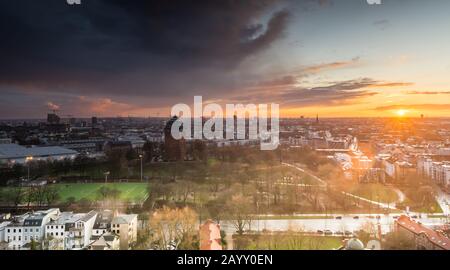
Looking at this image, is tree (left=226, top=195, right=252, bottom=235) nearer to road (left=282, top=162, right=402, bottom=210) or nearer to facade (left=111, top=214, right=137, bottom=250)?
road (left=282, top=162, right=402, bottom=210)

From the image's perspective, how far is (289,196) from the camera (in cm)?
347

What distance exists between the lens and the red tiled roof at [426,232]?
6.52ft

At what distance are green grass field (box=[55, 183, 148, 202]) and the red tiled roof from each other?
248cm

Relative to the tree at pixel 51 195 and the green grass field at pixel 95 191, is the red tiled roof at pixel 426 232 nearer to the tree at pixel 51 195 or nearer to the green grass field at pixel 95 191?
the green grass field at pixel 95 191

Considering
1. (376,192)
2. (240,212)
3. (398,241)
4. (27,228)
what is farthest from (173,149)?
(398,241)

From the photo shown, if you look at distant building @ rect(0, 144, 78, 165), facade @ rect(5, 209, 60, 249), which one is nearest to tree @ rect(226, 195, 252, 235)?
facade @ rect(5, 209, 60, 249)

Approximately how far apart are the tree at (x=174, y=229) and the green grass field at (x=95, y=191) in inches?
14.4

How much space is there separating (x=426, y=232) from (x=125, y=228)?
2291 millimetres

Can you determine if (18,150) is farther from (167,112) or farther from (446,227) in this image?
(446,227)

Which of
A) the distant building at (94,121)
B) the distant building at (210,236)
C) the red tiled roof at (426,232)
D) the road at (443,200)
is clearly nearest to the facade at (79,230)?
the distant building at (210,236)

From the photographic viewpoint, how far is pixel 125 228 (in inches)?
99.6

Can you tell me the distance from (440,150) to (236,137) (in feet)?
6.93

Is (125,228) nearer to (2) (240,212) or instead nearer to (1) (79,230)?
(1) (79,230)

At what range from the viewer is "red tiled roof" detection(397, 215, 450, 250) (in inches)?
78.2
